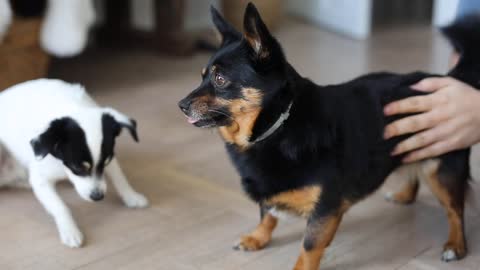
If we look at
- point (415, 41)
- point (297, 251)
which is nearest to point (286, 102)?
point (297, 251)

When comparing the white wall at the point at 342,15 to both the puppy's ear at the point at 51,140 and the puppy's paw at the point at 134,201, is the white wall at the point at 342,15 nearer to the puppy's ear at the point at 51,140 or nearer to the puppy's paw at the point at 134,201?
the puppy's paw at the point at 134,201

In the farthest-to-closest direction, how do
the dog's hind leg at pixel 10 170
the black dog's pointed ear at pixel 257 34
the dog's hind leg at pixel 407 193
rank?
the dog's hind leg at pixel 10 170
the dog's hind leg at pixel 407 193
the black dog's pointed ear at pixel 257 34

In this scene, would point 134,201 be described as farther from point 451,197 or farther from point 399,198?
point 451,197

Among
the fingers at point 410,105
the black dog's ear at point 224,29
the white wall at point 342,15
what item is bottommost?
the white wall at point 342,15

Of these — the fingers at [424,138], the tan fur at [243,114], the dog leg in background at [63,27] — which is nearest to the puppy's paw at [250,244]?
the tan fur at [243,114]

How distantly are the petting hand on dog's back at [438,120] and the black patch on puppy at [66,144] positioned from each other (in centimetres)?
74

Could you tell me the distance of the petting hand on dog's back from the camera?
1.48 meters

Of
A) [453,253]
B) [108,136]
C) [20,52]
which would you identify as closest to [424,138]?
[453,253]

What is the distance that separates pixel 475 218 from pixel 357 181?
51 centimetres

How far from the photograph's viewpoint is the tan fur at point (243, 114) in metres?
1.34

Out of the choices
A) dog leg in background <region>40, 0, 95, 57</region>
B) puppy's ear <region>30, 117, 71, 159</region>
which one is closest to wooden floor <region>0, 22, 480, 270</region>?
puppy's ear <region>30, 117, 71, 159</region>

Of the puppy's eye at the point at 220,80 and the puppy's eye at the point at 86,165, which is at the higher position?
the puppy's eye at the point at 220,80

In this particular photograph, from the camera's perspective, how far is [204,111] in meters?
1.38

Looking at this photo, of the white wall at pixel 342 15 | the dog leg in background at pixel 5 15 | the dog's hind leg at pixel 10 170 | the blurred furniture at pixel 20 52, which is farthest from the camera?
the white wall at pixel 342 15
